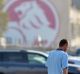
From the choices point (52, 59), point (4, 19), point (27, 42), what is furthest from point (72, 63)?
point (27, 42)

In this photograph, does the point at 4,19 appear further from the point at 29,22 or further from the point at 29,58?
the point at 29,58

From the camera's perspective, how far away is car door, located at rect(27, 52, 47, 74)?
18562 mm

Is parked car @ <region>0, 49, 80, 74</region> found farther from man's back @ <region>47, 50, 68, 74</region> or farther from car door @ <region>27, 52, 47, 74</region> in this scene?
man's back @ <region>47, 50, 68, 74</region>

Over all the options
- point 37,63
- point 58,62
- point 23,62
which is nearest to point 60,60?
point 58,62

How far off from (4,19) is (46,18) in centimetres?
1240

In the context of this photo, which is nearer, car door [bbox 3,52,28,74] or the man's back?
the man's back

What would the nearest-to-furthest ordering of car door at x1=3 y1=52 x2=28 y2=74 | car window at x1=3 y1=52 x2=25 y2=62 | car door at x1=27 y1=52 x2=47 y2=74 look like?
car door at x1=27 y1=52 x2=47 y2=74 < car door at x1=3 y1=52 x2=28 y2=74 < car window at x1=3 y1=52 x2=25 y2=62

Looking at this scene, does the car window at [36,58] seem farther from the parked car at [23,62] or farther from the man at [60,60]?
the man at [60,60]

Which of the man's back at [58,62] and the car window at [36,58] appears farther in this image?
the car window at [36,58]

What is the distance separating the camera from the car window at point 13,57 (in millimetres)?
18953

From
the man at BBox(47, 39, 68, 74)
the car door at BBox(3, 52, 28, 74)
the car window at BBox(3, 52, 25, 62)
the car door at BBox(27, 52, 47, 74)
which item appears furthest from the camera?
the car window at BBox(3, 52, 25, 62)

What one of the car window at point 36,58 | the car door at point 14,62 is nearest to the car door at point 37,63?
the car window at point 36,58

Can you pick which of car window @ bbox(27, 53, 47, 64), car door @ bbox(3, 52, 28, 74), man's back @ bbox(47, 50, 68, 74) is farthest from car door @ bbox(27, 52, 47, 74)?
man's back @ bbox(47, 50, 68, 74)

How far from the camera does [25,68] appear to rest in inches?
737
